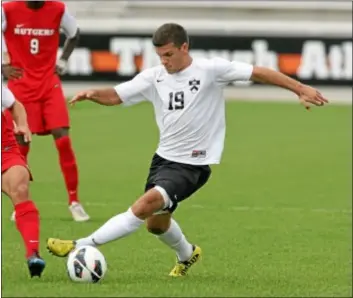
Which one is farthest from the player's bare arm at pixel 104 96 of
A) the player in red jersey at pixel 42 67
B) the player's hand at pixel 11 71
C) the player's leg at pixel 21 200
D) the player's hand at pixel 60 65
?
the player's hand at pixel 60 65

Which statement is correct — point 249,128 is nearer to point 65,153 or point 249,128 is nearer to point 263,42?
point 263,42

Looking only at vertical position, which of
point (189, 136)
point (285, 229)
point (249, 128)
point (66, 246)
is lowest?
point (249, 128)

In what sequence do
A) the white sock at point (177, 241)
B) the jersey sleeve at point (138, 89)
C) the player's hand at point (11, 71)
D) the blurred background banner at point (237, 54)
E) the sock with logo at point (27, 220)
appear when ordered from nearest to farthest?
the sock with logo at point (27, 220), the white sock at point (177, 241), the jersey sleeve at point (138, 89), the player's hand at point (11, 71), the blurred background banner at point (237, 54)

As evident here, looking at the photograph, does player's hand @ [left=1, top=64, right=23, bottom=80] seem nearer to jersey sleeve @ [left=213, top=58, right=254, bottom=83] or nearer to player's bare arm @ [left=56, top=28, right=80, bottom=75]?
jersey sleeve @ [left=213, top=58, right=254, bottom=83]

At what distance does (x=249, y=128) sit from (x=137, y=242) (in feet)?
39.5

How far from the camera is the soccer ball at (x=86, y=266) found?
7.87 metres

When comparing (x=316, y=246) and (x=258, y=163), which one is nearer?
(x=316, y=246)

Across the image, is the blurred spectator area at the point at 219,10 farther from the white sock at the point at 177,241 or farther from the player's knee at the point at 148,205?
the player's knee at the point at 148,205

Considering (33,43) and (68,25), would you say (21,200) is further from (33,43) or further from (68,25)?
(68,25)

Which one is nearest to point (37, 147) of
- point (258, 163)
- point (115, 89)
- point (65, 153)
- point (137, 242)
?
point (258, 163)

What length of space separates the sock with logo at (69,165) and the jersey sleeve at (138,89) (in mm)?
3033

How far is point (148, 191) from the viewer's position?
8.20 metres

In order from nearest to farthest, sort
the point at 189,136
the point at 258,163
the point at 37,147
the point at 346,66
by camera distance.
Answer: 1. the point at 189,136
2. the point at 258,163
3. the point at 37,147
4. the point at 346,66

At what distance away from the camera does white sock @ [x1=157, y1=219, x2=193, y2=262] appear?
28.3 ft
